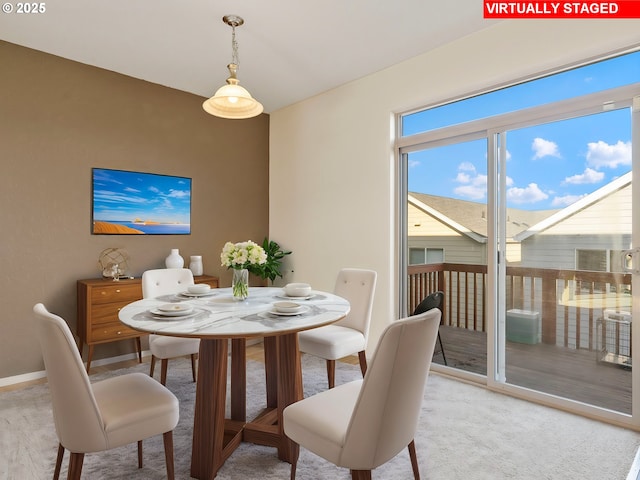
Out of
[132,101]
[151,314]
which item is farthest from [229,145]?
[151,314]

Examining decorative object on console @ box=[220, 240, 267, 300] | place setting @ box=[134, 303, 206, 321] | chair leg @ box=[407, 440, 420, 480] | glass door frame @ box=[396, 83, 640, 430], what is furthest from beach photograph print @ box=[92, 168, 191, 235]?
chair leg @ box=[407, 440, 420, 480]

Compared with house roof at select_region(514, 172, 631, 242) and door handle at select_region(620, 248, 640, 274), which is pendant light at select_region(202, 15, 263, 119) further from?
door handle at select_region(620, 248, 640, 274)

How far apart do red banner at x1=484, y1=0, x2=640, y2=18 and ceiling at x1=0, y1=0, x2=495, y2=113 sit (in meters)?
0.12

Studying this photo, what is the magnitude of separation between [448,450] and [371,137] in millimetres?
2799

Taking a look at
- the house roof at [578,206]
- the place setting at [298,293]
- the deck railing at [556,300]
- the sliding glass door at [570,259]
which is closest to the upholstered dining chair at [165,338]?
the place setting at [298,293]

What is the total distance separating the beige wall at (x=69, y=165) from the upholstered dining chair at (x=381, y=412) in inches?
119

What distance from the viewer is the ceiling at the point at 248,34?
2.73m

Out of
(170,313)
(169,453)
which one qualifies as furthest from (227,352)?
(169,453)

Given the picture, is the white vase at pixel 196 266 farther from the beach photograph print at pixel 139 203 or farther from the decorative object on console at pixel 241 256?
the decorative object on console at pixel 241 256

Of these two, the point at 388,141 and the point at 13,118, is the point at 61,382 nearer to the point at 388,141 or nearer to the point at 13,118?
the point at 13,118

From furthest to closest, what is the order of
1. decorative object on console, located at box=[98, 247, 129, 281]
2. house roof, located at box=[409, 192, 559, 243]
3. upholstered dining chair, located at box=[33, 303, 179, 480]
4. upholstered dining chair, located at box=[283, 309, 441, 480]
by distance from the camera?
decorative object on console, located at box=[98, 247, 129, 281], house roof, located at box=[409, 192, 559, 243], upholstered dining chair, located at box=[33, 303, 179, 480], upholstered dining chair, located at box=[283, 309, 441, 480]

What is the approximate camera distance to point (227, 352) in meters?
1.83

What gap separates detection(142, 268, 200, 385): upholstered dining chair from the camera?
2.72 metres

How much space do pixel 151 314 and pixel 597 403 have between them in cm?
294
